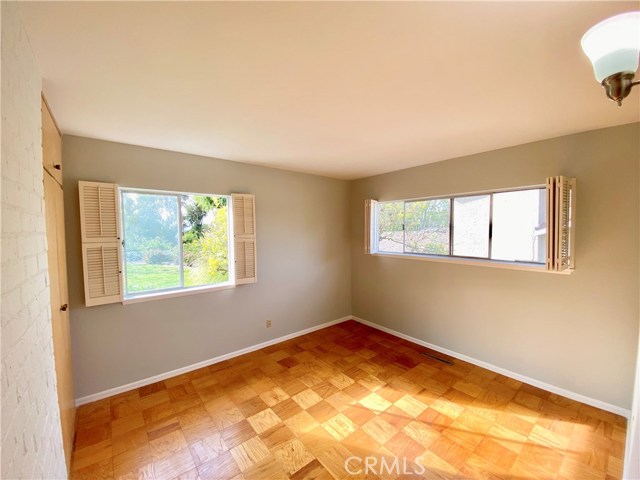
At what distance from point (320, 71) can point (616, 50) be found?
1099mm

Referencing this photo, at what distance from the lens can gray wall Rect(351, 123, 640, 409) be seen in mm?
2070

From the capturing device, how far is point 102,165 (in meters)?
2.31

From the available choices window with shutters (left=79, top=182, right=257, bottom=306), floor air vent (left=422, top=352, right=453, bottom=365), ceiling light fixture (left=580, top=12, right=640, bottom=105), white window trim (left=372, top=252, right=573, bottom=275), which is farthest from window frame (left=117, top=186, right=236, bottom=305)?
ceiling light fixture (left=580, top=12, right=640, bottom=105)

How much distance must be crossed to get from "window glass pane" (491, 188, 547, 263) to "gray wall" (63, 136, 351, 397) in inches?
83.4

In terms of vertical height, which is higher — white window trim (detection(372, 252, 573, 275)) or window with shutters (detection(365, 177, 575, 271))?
window with shutters (detection(365, 177, 575, 271))

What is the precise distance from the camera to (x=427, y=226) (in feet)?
11.2

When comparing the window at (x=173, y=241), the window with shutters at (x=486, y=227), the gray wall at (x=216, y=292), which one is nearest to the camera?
the window with shutters at (x=486, y=227)

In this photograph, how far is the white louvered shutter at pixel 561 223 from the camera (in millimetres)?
2115

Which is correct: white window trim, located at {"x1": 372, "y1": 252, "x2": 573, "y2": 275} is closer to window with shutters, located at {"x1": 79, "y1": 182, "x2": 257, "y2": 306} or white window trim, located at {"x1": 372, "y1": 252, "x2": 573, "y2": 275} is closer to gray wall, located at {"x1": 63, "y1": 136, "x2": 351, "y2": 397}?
gray wall, located at {"x1": 63, "y1": 136, "x2": 351, "y2": 397}

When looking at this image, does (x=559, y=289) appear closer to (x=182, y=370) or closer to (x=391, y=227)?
(x=391, y=227)

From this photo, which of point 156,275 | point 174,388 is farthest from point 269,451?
point 156,275

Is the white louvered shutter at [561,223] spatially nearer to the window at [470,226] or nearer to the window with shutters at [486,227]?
the window with shutters at [486,227]

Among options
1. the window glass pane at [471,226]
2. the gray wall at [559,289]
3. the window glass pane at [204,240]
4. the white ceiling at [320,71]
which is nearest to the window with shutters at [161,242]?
the window glass pane at [204,240]

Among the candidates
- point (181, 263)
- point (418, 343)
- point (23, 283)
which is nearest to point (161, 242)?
point (181, 263)
